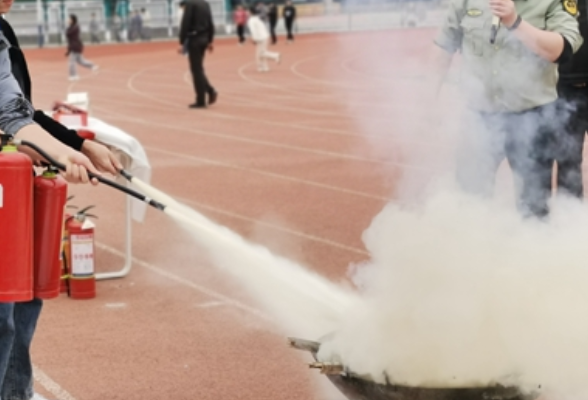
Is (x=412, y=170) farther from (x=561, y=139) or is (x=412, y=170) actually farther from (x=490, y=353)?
(x=490, y=353)

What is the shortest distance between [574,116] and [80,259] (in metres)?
2.95

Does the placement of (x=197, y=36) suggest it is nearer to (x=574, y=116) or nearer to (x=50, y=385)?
(x=574, y=116)

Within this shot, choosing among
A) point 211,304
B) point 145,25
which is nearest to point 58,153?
point 211,304

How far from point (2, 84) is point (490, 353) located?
6.35 feet

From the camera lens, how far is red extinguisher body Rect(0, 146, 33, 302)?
358 cm

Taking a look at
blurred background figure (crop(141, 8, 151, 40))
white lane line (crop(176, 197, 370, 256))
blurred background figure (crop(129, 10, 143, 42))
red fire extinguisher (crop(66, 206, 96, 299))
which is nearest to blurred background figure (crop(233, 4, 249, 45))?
blurred background figure (crop(129, 10, 143, 42))

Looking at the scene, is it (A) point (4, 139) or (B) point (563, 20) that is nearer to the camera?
(A) point (4, 139)

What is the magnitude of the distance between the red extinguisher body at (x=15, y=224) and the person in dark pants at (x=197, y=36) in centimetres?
1387

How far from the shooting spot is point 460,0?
5.58 metres

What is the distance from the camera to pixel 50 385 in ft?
16.5

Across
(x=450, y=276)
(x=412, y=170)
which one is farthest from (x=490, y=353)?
(x=412, y=170)

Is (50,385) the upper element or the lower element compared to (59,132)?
lower

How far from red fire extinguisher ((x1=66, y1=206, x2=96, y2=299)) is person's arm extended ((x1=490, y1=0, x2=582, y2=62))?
2.79 m

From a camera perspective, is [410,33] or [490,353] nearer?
[490,353]
